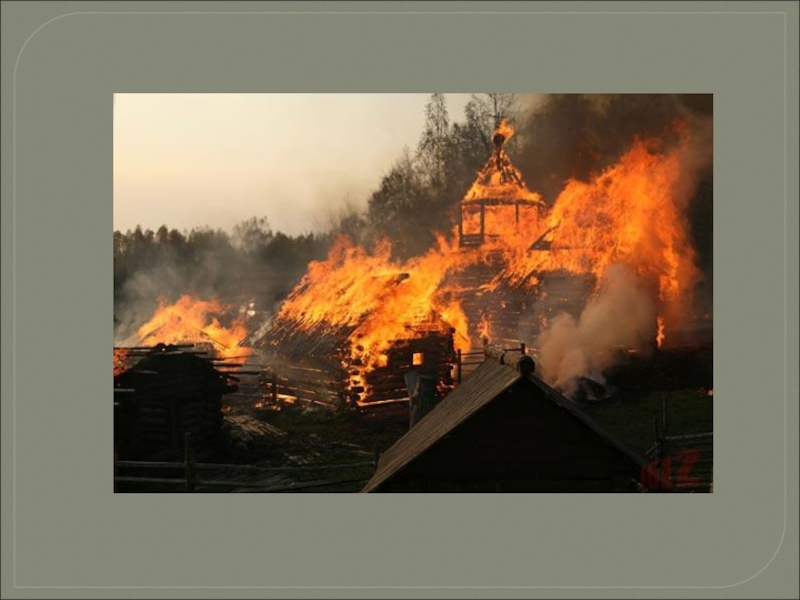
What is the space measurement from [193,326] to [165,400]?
50.3 inches

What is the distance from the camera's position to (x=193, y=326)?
13.3 m

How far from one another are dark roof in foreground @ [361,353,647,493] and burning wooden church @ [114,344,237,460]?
3.29 metres

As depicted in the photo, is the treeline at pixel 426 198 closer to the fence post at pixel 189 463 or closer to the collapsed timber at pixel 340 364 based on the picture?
the collapsed timber at pixel 340 364

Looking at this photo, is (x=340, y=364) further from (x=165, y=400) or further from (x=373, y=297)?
(x=165, y=400)

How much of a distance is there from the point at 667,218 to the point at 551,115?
2234 millimetres

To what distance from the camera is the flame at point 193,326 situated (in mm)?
12961

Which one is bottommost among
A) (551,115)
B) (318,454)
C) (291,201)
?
(318,454)

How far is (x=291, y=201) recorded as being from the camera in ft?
41.9

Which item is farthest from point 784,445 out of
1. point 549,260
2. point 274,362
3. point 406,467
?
point 274,362

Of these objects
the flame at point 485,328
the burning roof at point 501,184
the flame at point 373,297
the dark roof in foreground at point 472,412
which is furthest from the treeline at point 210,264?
the dark roof in foreground at point 472,412

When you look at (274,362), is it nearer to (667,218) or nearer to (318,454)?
(318,454)

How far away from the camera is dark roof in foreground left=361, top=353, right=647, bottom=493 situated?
9.27 metres

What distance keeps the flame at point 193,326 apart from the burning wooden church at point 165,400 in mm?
215

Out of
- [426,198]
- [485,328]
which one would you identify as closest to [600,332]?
[485,328]
